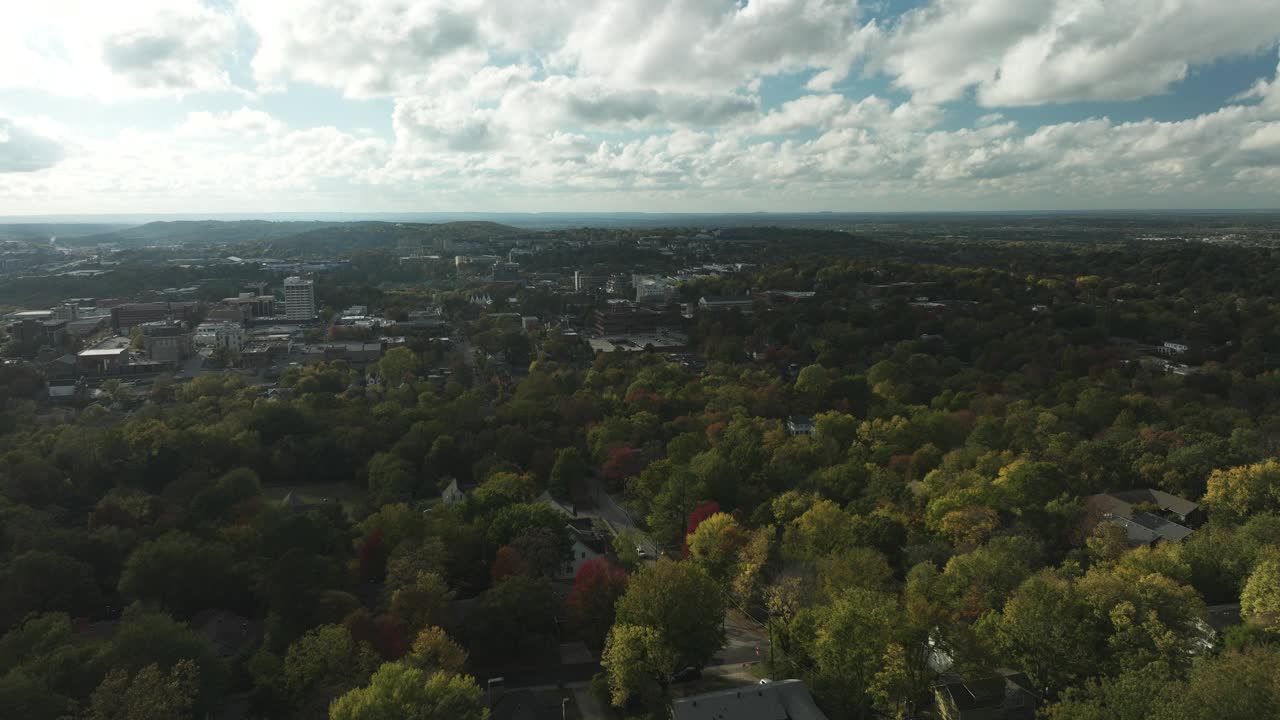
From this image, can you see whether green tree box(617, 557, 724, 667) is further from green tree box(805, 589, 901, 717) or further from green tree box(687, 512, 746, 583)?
green tree box(687, 512, 746, 583)

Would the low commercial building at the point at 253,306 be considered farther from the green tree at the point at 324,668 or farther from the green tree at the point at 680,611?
the green tree at the point at 680,611

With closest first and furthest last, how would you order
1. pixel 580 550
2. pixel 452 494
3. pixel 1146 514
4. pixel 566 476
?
1. pixel 1146 514
2. pixel 580 550
3. pixel 452 494
4. pixel 566 476

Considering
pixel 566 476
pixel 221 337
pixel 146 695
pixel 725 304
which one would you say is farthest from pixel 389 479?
pixel 725 304

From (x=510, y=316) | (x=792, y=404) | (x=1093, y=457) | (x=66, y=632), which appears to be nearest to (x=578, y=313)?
(x=510, y=316)

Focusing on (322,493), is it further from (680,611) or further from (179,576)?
(680,611)

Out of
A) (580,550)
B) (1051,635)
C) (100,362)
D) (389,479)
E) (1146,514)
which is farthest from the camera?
(100,362)

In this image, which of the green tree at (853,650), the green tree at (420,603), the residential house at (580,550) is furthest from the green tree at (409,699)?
the residential house at (580,550)

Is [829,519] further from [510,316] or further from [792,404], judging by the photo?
[510,316]
